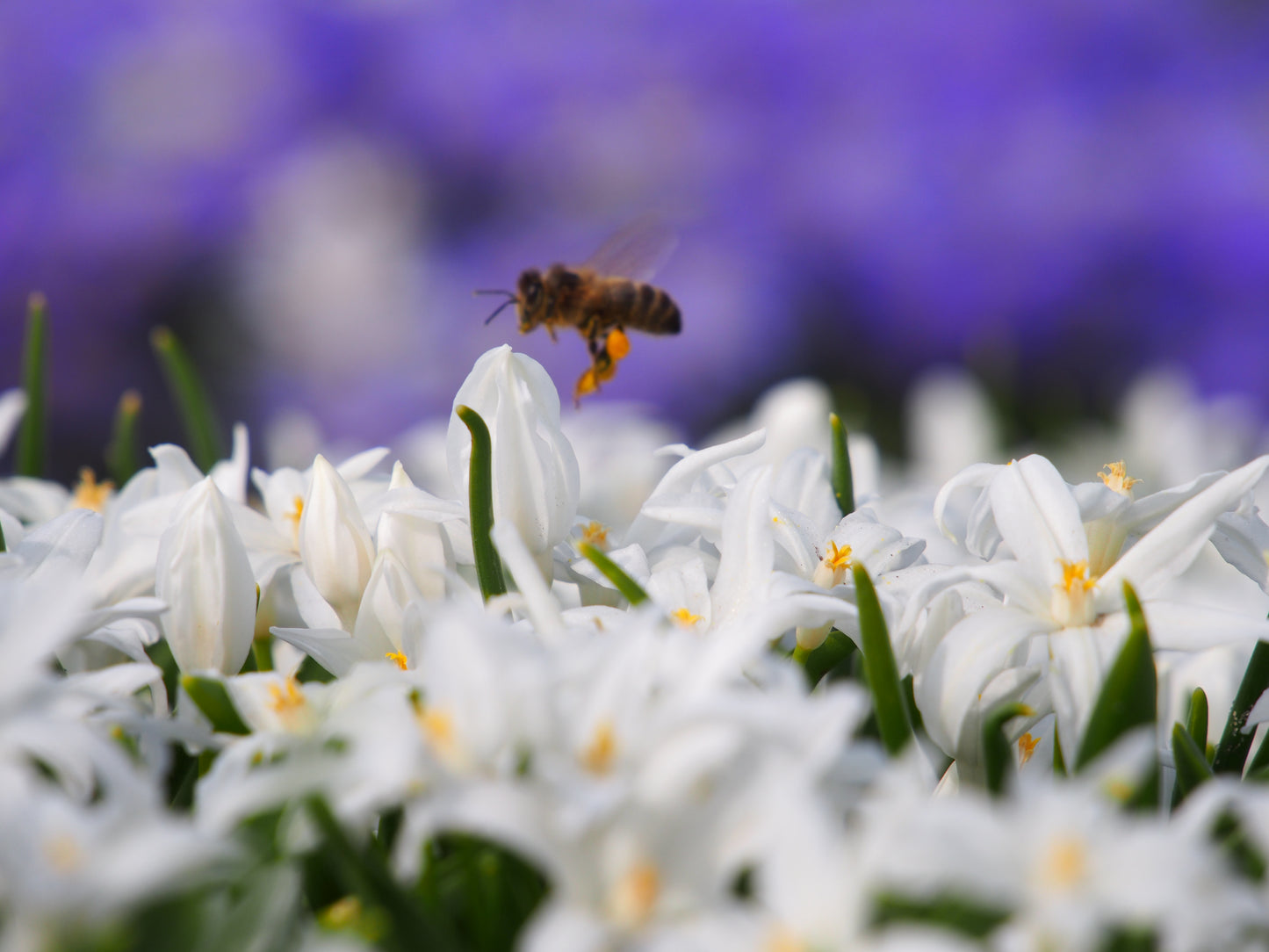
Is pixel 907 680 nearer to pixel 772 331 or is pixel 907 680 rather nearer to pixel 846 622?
pixel 846 622

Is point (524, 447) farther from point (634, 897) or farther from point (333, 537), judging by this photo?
point (634, 897)

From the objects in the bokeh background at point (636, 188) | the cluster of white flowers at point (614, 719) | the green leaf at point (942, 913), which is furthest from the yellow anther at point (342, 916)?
the bokeh background at point (636, 188)

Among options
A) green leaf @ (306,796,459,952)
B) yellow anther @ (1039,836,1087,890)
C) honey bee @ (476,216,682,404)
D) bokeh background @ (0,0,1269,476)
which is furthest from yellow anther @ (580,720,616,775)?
bokeh background @ (0,0,1269,476)

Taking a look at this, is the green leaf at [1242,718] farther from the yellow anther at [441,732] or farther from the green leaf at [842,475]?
the yellow anther at [441,732]

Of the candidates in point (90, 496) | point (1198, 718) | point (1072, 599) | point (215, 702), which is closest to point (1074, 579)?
point (1072, 599)

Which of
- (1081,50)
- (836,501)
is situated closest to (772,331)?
(1081,50)
